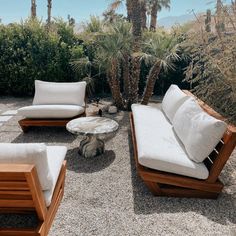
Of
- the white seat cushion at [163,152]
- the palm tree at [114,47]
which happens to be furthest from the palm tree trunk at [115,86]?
the white seat cushion at [163,152]

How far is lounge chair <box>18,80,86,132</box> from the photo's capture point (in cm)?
547

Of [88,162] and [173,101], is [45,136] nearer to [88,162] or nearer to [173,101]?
[88,162]

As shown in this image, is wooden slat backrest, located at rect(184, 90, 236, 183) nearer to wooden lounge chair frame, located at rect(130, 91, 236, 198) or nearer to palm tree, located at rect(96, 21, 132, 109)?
wooden lounge chair frame, located at rect(130, 91, 236, 198)

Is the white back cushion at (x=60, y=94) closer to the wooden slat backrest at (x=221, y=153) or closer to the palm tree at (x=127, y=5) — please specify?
the palm tree at (x=127, y=5)

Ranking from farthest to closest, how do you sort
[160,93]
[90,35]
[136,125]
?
[160,93] → [90,35] → [136,125]

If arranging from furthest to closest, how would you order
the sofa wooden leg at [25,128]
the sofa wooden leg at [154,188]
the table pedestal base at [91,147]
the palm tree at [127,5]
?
the palm tree at [127,5] → the sofa wooden leg at [25,128] → the table pedestal base at [91,147] → the sofa wooden leg at [154,188]

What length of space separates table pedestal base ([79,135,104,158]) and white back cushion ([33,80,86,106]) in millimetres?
1629

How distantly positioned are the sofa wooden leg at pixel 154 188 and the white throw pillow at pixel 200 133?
539 mm

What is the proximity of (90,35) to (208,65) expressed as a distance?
332 cm

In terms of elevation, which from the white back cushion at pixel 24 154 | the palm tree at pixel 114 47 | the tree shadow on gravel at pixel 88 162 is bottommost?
the tree shadow on gravel at pixel 88 162

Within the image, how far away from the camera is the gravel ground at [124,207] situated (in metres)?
2.76

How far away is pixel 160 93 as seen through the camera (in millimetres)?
9820

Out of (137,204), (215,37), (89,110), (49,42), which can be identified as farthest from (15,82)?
(137,204)

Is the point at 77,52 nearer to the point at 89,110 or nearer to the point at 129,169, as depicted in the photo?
the point at 89,110
